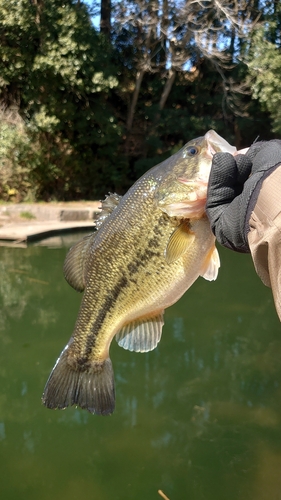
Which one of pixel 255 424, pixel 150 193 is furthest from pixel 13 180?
pixel 150 193

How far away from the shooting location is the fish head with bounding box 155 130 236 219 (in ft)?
5.37

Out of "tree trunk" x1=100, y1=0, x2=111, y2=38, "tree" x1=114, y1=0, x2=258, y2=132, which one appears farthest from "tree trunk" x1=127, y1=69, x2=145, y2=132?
"tree trunk" x1=100, y1=0, x2=111, y2=38

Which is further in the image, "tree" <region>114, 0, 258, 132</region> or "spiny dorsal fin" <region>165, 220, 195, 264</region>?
"tree" <region>114, 0, 258, 132</region>

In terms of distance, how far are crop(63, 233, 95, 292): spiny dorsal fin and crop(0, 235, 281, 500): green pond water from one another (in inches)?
59.5

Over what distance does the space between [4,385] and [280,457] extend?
203 centimetres

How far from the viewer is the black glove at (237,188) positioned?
4.36ft

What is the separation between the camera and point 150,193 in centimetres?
172

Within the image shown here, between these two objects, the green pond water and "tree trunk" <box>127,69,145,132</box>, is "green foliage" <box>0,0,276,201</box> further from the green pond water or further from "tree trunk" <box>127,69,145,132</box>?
the green pond water

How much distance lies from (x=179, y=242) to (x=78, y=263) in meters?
0.45

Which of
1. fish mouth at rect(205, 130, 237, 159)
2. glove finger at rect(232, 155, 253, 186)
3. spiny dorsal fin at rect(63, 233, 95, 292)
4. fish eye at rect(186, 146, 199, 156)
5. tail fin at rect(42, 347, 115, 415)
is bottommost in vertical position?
tail fin at rect(42, 347, 115, 415)

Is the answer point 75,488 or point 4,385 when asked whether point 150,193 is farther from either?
point 4,385

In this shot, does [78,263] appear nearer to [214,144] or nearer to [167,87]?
[214,144]

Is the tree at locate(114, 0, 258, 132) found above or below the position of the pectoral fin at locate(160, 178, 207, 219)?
below

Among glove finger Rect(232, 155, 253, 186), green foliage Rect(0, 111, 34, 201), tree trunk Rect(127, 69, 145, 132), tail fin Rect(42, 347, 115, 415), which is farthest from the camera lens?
tree trunk Rect(127, 69, 145, 132)
